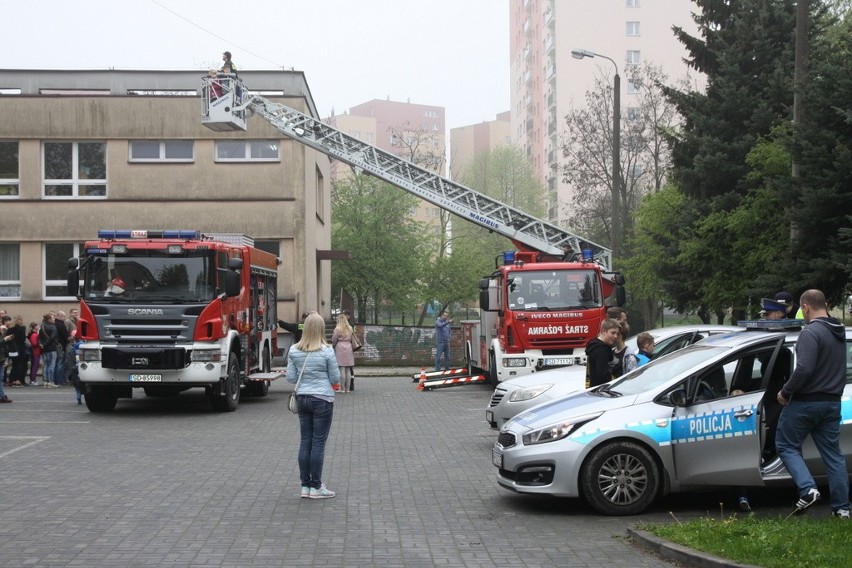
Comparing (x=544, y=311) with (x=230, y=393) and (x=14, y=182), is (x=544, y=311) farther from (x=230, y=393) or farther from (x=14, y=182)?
(x=14, y=182)

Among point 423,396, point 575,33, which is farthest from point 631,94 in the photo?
point 423,396

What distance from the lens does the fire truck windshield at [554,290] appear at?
70.6 feet

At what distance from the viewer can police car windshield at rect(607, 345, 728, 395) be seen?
30.7 feet

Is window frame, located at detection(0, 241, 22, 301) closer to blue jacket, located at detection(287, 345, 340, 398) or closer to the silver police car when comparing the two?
the silver police car

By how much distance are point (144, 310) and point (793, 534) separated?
42.3 ft

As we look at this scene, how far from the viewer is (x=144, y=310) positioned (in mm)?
17828

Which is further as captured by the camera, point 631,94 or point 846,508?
point 631,94

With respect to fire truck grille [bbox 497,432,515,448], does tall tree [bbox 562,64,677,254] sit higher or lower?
higher

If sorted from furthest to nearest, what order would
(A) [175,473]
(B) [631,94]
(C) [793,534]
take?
1. (B) [631,94]
2. (A) [175,473]
3. (C) [793,534]

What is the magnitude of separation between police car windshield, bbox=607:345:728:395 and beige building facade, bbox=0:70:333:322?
87.7 ft

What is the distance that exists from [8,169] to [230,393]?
20.6m

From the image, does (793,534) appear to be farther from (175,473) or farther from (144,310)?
(144,310)

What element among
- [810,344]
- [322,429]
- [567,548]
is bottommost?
[567,548]

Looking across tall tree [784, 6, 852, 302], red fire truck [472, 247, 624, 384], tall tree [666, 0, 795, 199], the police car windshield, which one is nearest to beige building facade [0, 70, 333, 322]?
tall tree [666, 0, 795, 199]
